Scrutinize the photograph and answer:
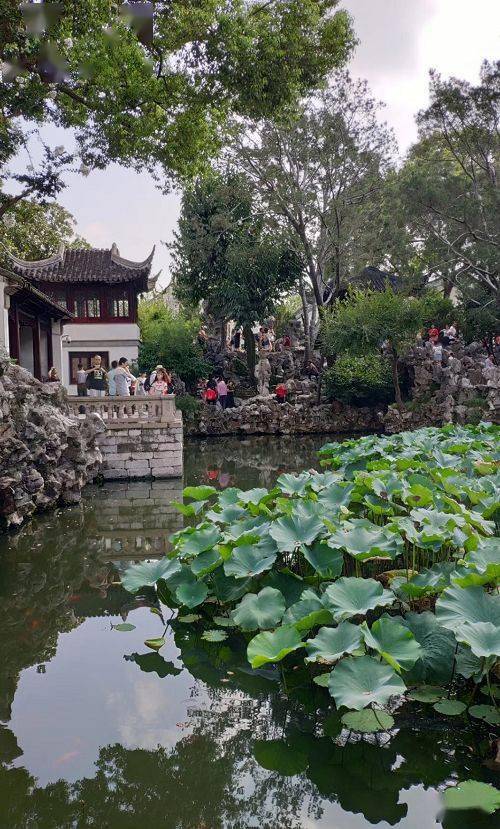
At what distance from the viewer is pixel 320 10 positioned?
11.0 m

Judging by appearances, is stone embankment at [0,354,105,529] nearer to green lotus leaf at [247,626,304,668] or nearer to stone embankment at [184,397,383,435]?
green lotus leaf at [247,626,304,668]

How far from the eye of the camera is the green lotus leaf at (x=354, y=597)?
123 inches

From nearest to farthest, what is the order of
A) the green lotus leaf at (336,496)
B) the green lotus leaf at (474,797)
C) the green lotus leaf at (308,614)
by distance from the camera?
the green lotus leaf at (474,797) → the green lotus leaf at (308,614) → the green lotus leaf at (336,496)

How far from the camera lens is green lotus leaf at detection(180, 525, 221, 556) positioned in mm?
4453

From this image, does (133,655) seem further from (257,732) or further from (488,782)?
(488,782)

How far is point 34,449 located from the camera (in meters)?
9.40

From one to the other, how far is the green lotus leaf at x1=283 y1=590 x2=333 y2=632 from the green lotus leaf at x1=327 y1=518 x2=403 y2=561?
399 millimetres

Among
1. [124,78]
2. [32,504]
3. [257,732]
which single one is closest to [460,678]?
[257,732]

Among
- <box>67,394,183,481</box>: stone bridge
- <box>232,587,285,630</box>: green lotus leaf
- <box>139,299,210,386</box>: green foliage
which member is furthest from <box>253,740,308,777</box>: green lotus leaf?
<box>139,299,210,386</box>: green foliage

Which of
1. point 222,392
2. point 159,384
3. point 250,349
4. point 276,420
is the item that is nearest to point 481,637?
point 159,384

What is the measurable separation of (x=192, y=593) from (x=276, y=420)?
63.3 ft

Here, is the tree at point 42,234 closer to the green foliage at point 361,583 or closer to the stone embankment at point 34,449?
the stone embankment at point 34,449

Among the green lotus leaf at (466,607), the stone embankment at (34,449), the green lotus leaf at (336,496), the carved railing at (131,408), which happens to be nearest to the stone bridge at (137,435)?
the carved railing at (131,408)

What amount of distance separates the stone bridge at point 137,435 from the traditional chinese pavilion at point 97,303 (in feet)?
38.6
